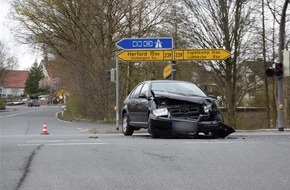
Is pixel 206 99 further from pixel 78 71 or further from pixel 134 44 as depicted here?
pixel 78 71

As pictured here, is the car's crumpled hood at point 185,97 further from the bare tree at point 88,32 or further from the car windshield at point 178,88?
the bare tree at point 88,32

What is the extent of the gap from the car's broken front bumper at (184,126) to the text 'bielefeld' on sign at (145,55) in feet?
29.1

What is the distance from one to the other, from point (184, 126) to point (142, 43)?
360 inches

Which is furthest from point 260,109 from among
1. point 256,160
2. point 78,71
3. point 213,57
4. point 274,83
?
point 256,160

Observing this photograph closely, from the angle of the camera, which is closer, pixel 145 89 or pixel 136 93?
pixel 145 89

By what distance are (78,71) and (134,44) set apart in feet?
40.8

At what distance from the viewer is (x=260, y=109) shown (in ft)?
122

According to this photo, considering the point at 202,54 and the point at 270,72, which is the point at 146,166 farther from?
the point at 202,54

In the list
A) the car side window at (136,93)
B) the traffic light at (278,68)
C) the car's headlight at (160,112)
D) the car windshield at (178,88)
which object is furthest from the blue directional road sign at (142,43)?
the car's headlight at (160,112)

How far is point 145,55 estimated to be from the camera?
22266mm

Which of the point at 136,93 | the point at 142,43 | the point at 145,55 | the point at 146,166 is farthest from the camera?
the point at 145,55

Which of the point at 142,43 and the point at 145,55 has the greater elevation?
the point at 142,43

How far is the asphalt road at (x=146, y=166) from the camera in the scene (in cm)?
754

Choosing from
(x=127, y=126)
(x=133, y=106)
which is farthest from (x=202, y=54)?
(x=133, y=106)
